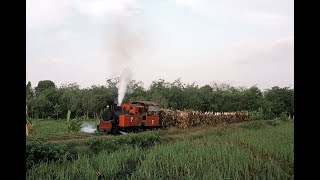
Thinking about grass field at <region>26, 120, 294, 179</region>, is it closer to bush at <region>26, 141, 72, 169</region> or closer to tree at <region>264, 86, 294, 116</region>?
bush at <region>26, 141, 72, 169</region>

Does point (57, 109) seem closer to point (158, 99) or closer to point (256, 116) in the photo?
point (158, 99)

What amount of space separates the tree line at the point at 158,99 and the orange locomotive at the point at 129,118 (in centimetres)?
770

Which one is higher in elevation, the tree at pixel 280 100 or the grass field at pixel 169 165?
the tree at pixel 280 100

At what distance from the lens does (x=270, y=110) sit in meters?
31.2

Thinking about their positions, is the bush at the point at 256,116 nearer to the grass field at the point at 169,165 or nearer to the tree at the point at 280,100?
the tree at the point at 280,100

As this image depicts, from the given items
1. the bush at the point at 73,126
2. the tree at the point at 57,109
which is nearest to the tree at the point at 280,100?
the tree at the point at 57,109

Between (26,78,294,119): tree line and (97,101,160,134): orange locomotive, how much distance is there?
7703 mm

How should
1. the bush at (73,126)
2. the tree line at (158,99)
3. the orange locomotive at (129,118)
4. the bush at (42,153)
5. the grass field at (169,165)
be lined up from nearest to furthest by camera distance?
the grass field at (169,165)
the bush at (42,153)
the orange locomotive at (129,118)
the bush at (73,126)
the tree line at (158,99)

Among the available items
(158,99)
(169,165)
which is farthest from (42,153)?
(158,99)

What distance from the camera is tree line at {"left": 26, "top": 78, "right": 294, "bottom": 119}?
1111 inches

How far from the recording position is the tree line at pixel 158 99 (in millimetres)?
28219

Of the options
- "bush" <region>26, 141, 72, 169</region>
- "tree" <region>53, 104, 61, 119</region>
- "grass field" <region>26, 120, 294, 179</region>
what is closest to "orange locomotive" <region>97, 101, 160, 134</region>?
"grass field" <region>26, 120, 294, 179</region>

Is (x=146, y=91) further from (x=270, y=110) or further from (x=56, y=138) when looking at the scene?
(x=56, y=138)
